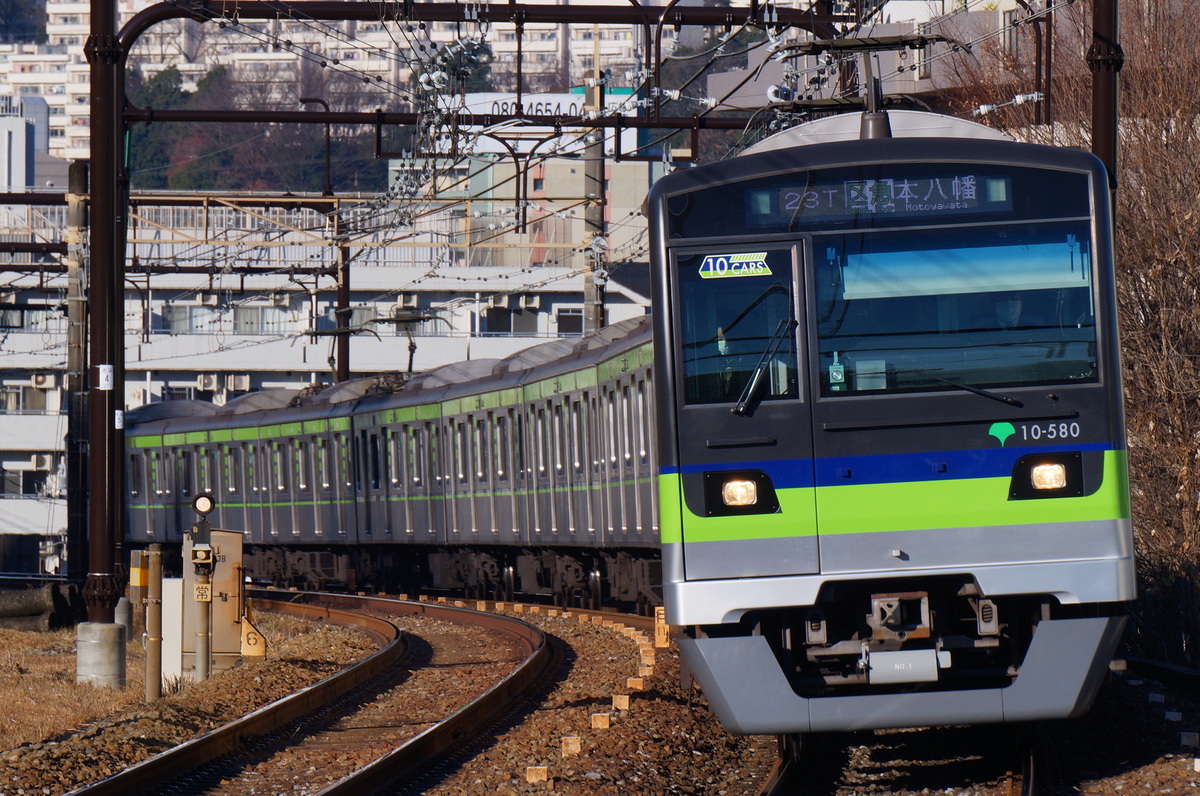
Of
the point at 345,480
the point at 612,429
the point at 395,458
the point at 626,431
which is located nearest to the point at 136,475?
the point at 345,480

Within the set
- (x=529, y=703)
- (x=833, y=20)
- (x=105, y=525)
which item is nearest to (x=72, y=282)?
(x=105, y=525)

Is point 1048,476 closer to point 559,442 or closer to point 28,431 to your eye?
point 559,442

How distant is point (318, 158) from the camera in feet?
364

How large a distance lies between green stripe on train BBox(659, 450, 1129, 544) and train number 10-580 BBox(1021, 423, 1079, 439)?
188 mm

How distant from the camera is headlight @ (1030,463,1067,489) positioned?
285 inches

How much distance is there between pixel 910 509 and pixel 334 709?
5.51 metres

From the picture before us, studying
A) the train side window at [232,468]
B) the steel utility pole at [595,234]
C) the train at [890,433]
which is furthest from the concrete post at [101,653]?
the train side window at [232,468]

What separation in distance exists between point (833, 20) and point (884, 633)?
30.3 feet

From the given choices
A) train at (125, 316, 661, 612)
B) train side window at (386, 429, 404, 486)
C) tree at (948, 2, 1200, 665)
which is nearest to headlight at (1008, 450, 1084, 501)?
tree at (948, 2, 1200, 665)

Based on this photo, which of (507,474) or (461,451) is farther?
(461,451)

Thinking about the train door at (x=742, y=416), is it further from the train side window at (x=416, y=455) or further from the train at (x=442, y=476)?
the train side window at (x=416, y=455)

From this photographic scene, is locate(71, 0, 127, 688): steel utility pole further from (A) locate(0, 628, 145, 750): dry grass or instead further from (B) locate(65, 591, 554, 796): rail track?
(B) locate(65, 591, 554, 796): rail track

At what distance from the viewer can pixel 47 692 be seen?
537 inches

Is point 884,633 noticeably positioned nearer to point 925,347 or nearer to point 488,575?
point 925,347
